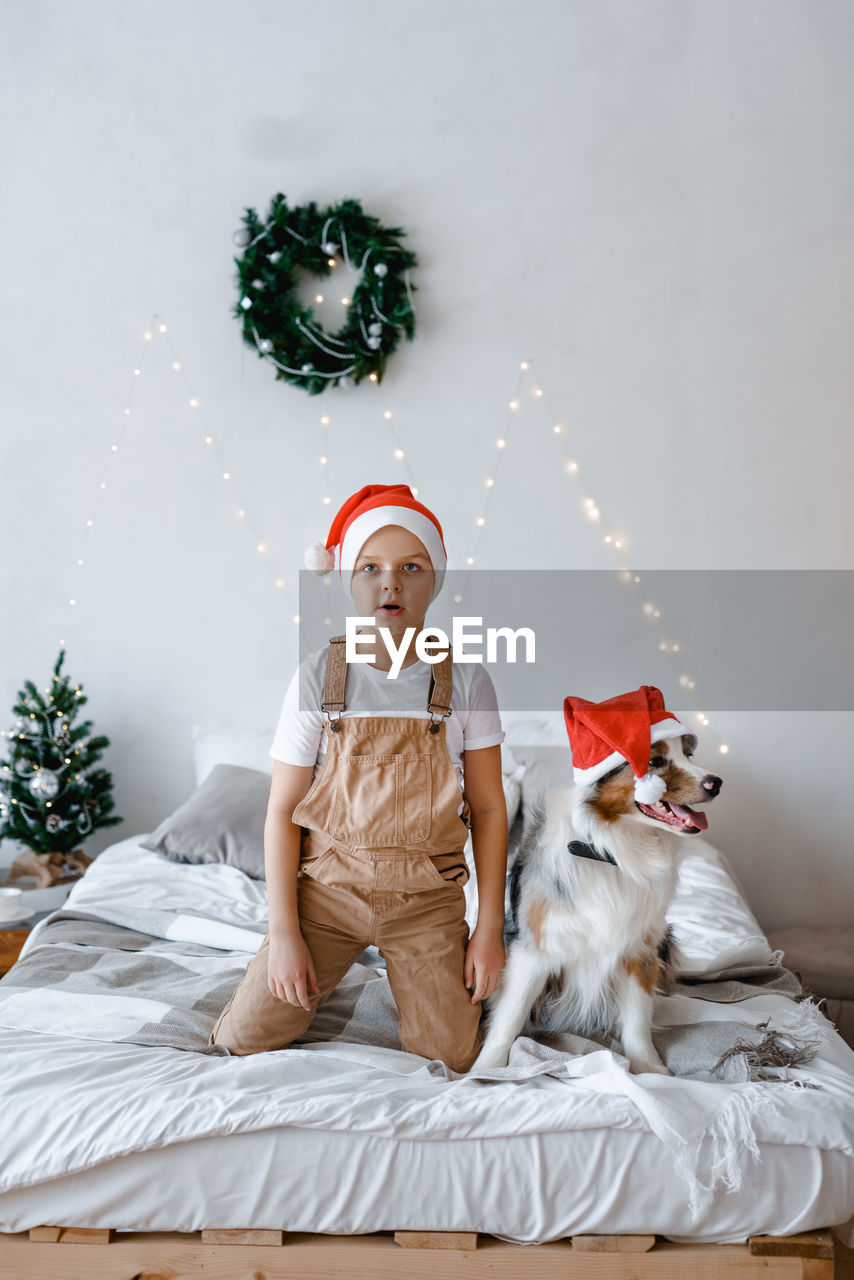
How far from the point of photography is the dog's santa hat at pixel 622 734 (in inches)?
53.8

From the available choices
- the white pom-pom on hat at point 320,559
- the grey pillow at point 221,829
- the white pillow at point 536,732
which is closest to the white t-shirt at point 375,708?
the white pom-pom on hat at point 320,559

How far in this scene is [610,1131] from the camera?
1.24m

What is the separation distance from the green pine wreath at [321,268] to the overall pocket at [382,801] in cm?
172

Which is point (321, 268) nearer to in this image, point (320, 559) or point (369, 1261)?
point (320, 559)

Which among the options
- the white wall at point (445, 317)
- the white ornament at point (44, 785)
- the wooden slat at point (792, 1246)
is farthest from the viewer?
the white wall at point (445, 317)

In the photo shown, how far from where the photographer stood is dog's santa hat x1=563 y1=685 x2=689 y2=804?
137 centimetres

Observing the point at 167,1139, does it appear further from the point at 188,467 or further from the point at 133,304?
the point at 133,304

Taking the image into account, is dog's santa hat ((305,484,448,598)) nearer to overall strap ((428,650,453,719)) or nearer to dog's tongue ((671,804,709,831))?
overall strap ((428,650,453,719))

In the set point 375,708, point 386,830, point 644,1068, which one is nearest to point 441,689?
point 375,708

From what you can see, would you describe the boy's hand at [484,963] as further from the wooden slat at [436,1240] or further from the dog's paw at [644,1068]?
the wooden slat at [436,1240]

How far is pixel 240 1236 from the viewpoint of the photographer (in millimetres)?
1232

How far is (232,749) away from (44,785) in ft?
1.74

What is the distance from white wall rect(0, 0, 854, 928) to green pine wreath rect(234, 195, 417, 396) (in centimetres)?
9

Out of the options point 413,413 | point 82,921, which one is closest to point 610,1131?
point 82,921
